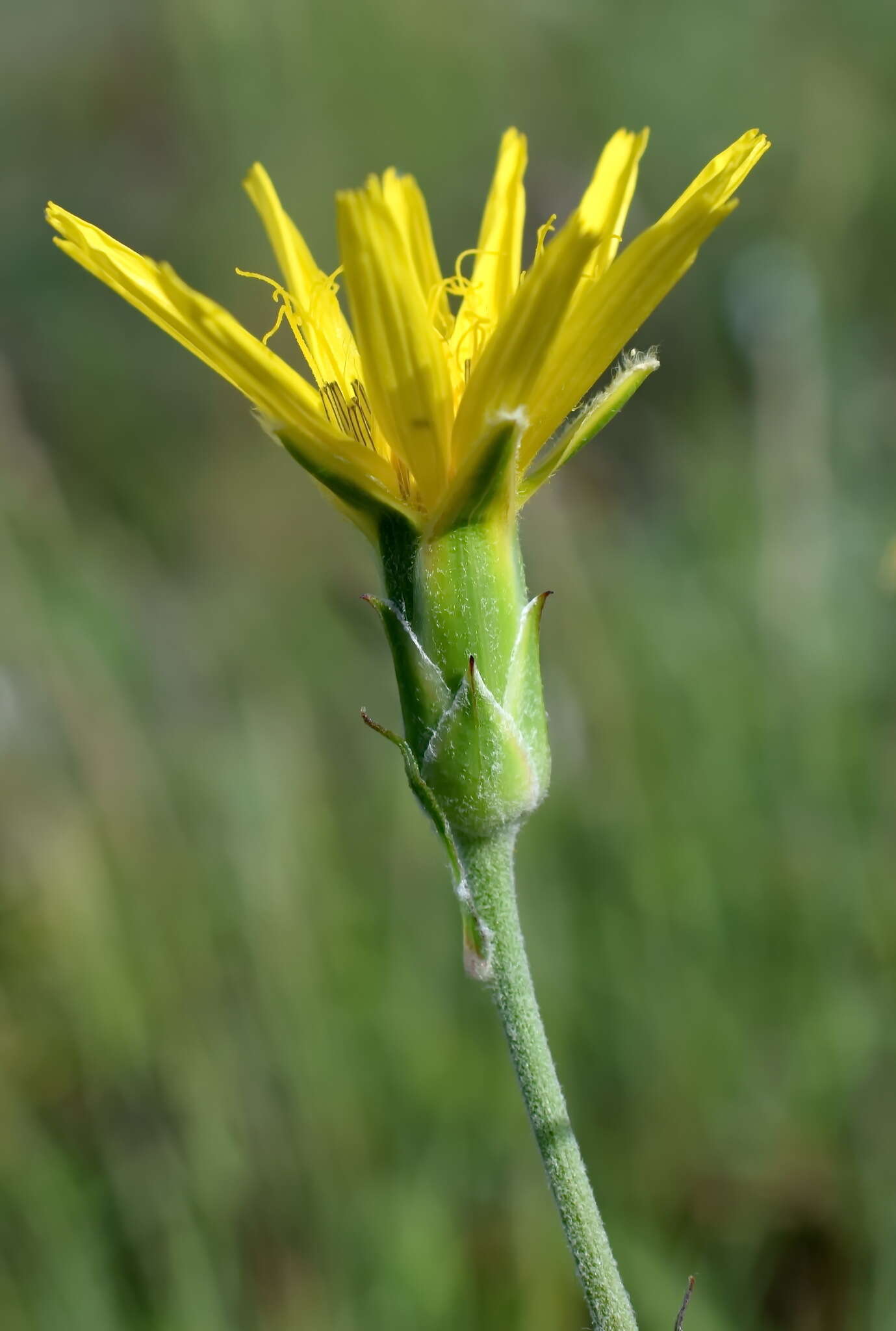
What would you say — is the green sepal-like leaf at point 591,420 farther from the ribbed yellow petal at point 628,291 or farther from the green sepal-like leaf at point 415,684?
the green sepal-like leaf at point 415,684

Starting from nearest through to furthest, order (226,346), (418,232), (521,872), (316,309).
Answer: (226,346) < (418,232) < (316,309) < (521,872)

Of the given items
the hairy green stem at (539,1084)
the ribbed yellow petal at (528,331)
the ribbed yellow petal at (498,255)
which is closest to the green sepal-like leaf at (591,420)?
the ribbed yellow petal at (528,331)

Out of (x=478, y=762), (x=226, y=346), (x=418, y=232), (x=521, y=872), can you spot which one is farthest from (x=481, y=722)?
(x=521, y=872)

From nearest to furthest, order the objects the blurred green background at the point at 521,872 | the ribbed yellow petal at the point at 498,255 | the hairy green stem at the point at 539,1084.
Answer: the hairy green stem at the point at 539,1084
the ribbed yellow petal at the point at 498,255
the blurred green background at the point at 521,872

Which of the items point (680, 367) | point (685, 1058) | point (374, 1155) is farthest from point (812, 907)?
point (680, 367)

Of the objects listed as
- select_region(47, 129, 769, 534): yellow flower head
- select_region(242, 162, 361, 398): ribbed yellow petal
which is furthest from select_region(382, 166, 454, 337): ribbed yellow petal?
select_region(242, 162, 361, 398): ribbed yellow petal

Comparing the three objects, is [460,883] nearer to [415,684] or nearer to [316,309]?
[415,684]

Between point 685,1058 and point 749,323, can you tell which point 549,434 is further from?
point 749,323
